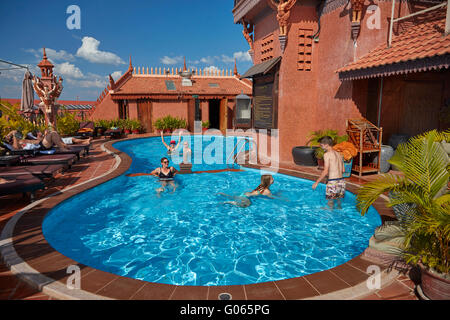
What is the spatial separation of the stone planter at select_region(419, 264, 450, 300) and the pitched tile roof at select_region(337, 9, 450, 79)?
5785mm

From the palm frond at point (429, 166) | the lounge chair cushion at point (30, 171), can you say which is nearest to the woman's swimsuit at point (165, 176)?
the lounge chair cushion at point (30, 171)

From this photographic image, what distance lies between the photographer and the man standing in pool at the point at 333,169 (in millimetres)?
6688

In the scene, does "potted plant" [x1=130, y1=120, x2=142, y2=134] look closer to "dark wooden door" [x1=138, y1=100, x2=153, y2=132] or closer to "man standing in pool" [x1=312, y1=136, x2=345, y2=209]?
"dark wooden door" [x1=138, y1=100, x2=153, y2=132]

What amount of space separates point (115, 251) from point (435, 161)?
562 cm

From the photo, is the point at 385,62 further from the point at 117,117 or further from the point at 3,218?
the point at 117,117

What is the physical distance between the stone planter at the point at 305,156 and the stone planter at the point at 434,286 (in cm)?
770

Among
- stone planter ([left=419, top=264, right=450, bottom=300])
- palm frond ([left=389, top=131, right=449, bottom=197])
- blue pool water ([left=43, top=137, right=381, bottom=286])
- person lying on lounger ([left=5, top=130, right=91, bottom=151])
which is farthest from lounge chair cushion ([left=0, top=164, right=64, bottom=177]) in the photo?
stone planter ([left=419, top=264, right=450, bottom=300])

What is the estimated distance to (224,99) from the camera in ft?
83.8

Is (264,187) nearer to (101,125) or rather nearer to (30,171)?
(30,171)

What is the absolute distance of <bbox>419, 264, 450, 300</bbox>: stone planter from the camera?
284cm

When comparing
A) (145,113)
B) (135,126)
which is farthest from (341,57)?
(145,113)

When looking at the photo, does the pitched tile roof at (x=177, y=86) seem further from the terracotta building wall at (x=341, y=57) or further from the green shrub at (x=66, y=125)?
the terracotta building wall at (x=341, y=57)

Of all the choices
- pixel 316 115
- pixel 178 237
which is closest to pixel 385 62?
pixel 316 115
